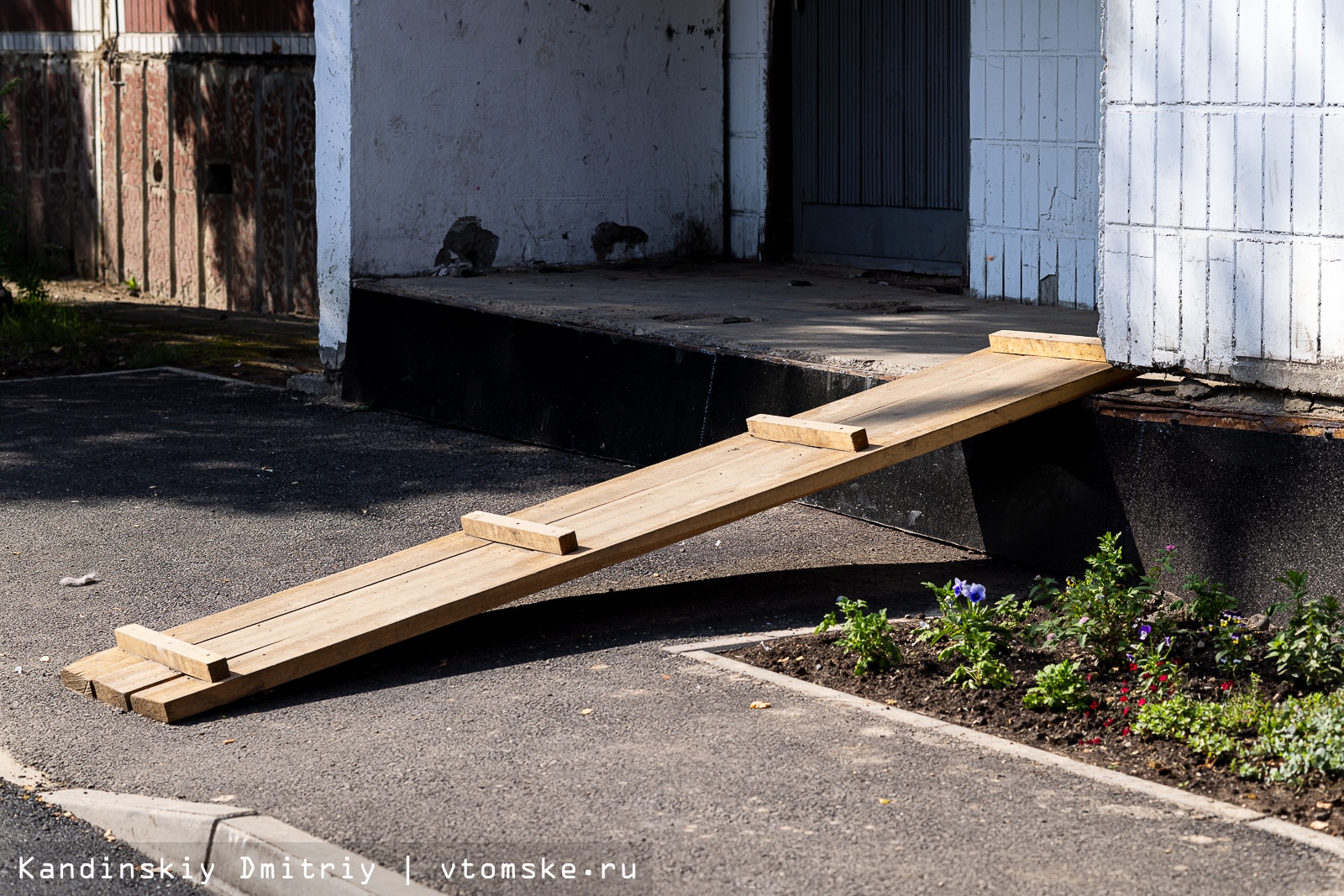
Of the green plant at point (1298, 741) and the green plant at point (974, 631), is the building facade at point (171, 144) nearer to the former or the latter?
the green plant at point (974, 631)

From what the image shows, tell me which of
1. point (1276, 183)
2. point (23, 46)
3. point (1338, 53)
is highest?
point (23, 46)

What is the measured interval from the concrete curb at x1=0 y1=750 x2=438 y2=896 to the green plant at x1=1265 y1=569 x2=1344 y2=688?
2.63 m

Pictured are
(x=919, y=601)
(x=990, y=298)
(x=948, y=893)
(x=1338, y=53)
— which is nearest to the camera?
(x=948, y=893)

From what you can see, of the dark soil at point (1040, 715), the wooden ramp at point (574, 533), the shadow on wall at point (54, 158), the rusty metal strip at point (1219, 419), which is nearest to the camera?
the dark soil at point (1040, 715)

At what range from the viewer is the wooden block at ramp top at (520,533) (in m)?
5.49

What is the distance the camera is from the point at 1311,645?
4738 millimetres

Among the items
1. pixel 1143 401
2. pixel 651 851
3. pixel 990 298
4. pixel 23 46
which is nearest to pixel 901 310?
pixel 990 298

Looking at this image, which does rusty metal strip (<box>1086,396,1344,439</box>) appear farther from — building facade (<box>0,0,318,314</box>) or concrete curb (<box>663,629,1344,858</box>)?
building facade (<box>0,0,318,314</box>)

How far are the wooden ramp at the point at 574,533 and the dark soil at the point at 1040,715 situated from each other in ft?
1.97

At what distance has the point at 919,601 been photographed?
235 inches

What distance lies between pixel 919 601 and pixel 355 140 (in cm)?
601

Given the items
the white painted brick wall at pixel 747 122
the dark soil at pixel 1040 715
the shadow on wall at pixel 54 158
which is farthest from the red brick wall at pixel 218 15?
the dark soil at pixel 1040 715

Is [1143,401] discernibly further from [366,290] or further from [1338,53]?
[366,290]

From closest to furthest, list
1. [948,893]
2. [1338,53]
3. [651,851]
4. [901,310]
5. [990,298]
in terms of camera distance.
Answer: [948,893] → [651,851] → [1338,53] → [901,310] → [990,298]
